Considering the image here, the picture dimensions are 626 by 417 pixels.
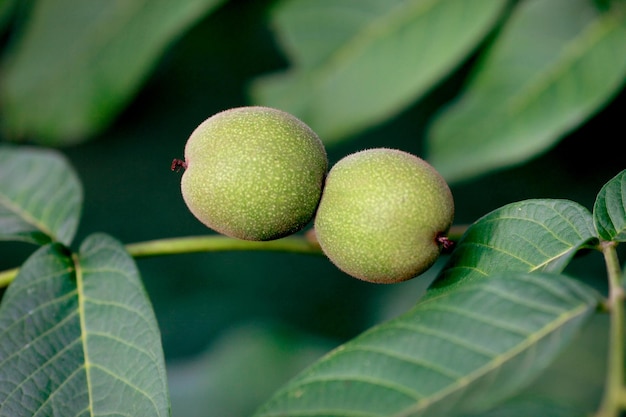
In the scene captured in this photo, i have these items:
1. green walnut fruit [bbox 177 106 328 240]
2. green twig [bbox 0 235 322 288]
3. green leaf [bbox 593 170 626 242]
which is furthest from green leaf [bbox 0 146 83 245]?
green leaf [bbox 593 170 626 242]

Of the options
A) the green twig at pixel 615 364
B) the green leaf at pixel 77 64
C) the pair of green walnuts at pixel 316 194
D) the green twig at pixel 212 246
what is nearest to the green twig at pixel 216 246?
the green twig at pixel 212 246

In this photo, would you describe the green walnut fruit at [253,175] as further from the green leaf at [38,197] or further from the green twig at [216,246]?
the green leaf at [38,197]

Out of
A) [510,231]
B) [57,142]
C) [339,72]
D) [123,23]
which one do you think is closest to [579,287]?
[510,231]

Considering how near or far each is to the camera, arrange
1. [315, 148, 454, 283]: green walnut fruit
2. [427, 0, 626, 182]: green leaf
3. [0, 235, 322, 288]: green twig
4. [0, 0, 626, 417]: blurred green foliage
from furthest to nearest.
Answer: [0, 0, 626, 417]: blurred green foliage < [427, 0, 626, 182]: green leaf < [0, 235, 322, 288]: green twig < [315, 148, 454, 283]: green walnut fruit

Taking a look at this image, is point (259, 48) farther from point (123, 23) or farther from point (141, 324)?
point (141, 324)

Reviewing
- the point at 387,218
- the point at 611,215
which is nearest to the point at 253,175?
the point at 387,218

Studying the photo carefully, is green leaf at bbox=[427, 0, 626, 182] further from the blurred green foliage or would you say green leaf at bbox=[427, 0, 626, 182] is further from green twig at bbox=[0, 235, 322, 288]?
green twig at bbox=[0, 235, 322, 288]

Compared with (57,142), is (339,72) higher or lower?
higher
